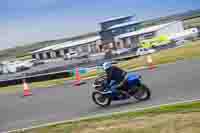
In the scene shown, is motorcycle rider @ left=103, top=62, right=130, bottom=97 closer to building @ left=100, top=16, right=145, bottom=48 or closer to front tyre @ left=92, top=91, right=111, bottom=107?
front tyre @ left=92, top=91, right=111, bottom=107

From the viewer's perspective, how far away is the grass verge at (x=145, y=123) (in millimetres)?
7805

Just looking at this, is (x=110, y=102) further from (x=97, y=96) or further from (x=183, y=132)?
(x=183, y=132)

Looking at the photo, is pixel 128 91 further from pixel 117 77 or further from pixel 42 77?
pixel 42 77

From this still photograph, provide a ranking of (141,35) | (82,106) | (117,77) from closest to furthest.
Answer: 1. (117,77)
2. (82,106)
3. (141,35)

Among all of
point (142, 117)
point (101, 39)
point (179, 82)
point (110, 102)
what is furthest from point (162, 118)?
point (101, 39)

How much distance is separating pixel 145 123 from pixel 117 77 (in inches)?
168

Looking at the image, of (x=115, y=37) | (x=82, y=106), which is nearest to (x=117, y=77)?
(x=82, y=106)

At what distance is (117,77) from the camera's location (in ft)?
41.8

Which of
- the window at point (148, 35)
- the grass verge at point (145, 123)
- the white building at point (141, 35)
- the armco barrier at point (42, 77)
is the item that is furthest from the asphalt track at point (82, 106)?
the window at point (148, 35)

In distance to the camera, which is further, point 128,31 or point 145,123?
point 128,31

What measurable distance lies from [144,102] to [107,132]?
13.5 ft

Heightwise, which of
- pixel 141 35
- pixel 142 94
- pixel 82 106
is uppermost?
pixel 141 35

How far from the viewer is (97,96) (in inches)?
528

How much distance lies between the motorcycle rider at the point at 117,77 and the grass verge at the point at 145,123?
2474mm
